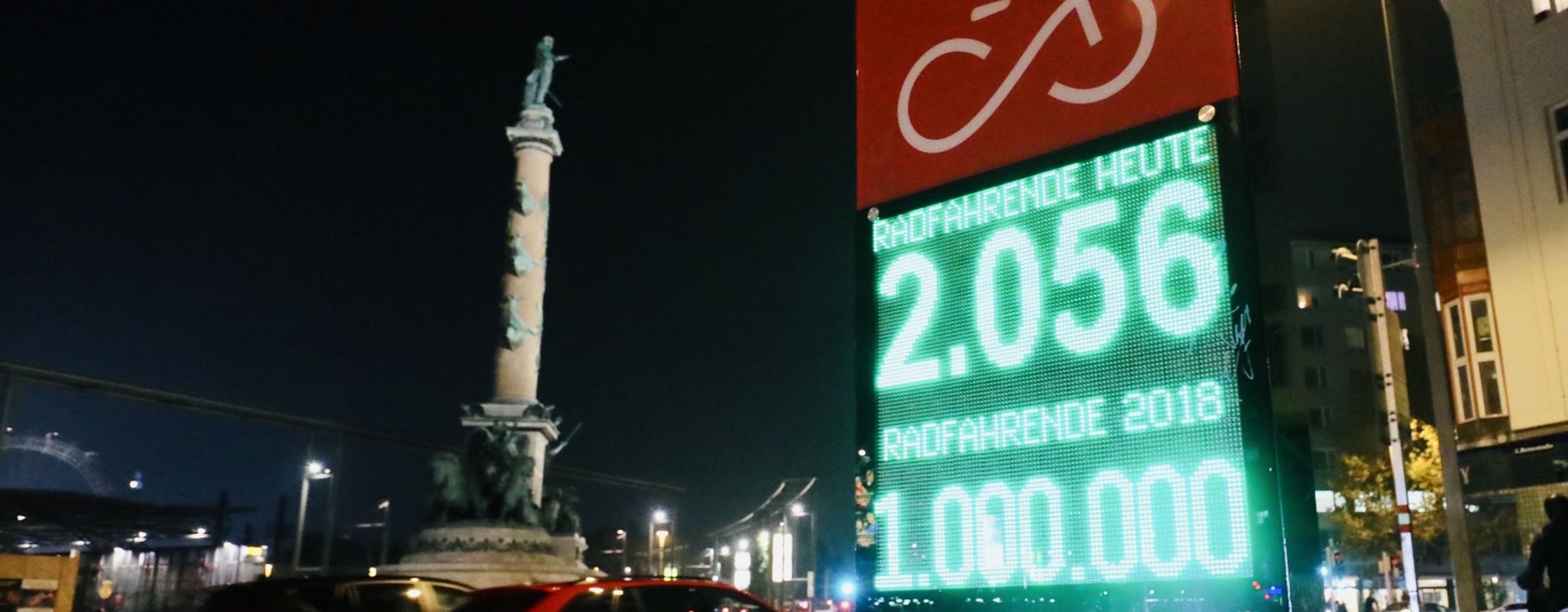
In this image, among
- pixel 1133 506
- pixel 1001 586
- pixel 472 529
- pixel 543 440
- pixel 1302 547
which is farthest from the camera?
pixel 543 440

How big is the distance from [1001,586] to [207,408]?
43.4 meters

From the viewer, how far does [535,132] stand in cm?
4275

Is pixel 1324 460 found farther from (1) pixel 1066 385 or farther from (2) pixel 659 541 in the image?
(1) pixel 1066 385

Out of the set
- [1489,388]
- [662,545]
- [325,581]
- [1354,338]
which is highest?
[1354,338]

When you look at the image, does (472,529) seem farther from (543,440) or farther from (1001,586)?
(1001,586)

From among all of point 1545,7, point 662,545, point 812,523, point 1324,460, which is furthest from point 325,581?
point 812,523

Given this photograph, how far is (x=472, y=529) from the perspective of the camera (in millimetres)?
35031

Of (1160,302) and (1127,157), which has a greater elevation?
(1127,157)

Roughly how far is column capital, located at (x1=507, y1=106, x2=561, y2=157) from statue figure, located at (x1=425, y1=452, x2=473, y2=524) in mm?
11980

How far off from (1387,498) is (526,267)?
2739 cm

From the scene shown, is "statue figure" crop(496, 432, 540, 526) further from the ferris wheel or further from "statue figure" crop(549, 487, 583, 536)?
the ferris wheel

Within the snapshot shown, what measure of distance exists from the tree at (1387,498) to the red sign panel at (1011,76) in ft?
105

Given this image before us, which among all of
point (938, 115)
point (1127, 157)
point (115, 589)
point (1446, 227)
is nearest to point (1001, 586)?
point (1127, 157)

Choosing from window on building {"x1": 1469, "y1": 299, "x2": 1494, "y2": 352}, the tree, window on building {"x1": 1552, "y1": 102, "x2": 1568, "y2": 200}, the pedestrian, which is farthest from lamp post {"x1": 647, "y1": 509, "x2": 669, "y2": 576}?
the pedestrian
